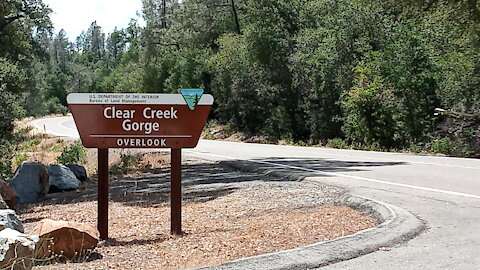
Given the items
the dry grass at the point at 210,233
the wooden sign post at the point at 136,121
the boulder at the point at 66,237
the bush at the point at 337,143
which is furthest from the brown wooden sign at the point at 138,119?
the bush at the point at 337,143

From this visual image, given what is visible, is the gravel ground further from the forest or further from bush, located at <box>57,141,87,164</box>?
the forest

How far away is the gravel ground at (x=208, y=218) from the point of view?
21.3 feet

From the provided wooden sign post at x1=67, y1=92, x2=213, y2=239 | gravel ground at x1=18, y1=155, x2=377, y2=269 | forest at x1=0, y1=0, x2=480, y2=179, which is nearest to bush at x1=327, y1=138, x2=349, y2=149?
forest at x1=0, y1=0, x2=480, y2=179

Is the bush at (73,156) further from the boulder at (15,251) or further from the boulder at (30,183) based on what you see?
the boulder at (15,251)

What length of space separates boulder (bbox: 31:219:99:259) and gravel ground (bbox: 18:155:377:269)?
0.50 feet

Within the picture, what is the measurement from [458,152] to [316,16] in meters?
18.2

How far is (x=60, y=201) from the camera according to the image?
13469 millimetres

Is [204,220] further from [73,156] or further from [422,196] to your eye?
[73,156]

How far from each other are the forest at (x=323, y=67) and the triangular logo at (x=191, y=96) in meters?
13.3

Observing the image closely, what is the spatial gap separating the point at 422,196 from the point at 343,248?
4.56 metres

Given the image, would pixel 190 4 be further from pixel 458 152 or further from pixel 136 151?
pixel 458 152

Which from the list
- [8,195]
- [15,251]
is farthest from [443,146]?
[15,251]

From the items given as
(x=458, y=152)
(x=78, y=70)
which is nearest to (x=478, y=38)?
(x=458, y=152)

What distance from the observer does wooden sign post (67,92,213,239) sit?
7691 mm
